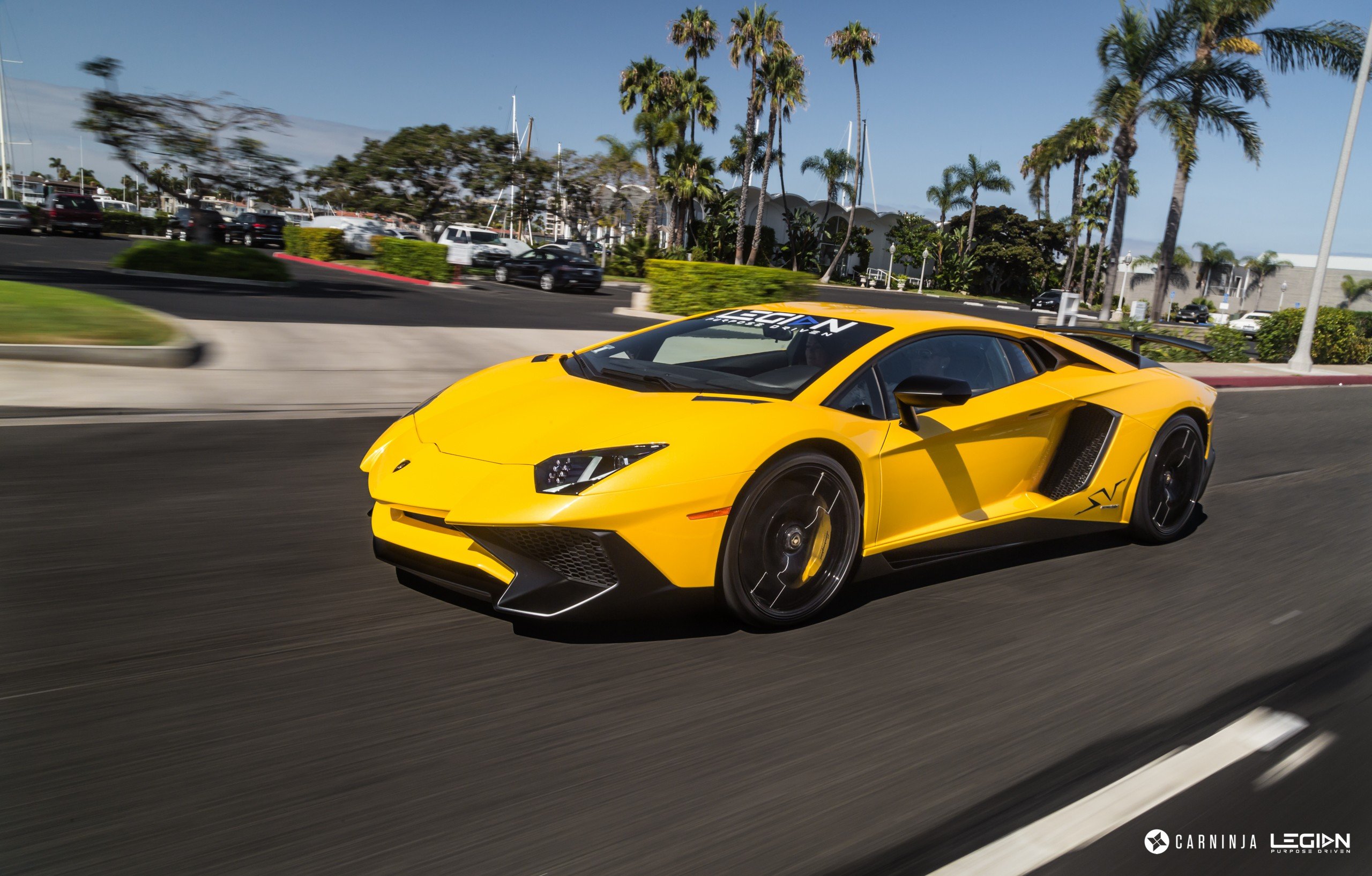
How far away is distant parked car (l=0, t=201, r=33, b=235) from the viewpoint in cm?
3931

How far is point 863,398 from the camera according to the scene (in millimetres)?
4180

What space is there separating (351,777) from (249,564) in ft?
6.47

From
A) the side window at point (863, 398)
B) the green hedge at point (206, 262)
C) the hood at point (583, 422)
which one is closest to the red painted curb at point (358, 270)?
the green hedge at point (206, 262)

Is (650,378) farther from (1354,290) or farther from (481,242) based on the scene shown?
(1354,290)

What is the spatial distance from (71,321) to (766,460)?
28.7 ft

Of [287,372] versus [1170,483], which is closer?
[1170,483]

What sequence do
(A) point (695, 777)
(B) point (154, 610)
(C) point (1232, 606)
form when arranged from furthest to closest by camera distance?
(C) point (1232, 606), (B) point (154, 610), (A) point (695, 777)

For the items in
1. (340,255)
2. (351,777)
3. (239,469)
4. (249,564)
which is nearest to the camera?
(351,777)

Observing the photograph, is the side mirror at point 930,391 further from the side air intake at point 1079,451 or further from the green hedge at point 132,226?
the green hedge at point 132,226

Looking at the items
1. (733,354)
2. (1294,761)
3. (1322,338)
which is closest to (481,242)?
(1322,338)

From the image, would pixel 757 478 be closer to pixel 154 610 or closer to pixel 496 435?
pixel 496 435

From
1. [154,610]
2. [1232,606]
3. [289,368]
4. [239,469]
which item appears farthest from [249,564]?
[289,368]

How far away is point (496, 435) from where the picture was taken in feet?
12.5

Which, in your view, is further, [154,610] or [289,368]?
[289,368]
